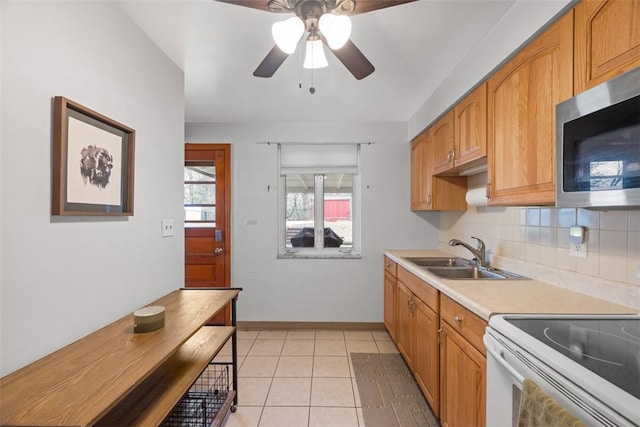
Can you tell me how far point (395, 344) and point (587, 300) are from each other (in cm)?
179

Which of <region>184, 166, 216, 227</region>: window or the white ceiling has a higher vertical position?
the white ceiling

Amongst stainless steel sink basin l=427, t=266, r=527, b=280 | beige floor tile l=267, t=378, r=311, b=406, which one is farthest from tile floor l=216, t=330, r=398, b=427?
stainless steel sink basin l=427, t=266, r=527, b=280

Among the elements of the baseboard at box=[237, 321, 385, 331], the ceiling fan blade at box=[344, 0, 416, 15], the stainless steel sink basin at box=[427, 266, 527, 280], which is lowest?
the baseboard at box=[237, 321, 385, 331]

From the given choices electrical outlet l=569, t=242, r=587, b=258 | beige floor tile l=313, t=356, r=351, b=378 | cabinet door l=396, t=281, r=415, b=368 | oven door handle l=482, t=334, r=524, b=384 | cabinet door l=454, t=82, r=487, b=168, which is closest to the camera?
oven door handle l=482, t=334, r=524, b=384

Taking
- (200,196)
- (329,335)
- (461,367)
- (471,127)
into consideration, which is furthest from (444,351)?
(200,196)

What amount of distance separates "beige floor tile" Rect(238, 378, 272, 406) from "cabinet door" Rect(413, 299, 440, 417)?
43.9 inches

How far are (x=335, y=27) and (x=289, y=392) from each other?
2.30 metres

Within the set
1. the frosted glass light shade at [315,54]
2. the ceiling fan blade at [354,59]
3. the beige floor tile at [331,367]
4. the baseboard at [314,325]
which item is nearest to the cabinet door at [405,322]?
the beige floor tile at [331,367]

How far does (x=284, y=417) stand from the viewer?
1875mm

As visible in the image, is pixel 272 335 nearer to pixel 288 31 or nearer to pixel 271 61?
pixel 271 61

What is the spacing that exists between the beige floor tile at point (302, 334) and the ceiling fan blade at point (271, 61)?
2550 millimetres

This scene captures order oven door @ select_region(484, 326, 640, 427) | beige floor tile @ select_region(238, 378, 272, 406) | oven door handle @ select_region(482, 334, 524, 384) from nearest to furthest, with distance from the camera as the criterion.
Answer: oven door @ select_region(484, 326, 640, 427)
oven door handle @ select_region(482, 334, 524, 384)
beige floor tile @ select_region(238, 378, 272, 406)

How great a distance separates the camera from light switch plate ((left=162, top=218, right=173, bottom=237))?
1.83m

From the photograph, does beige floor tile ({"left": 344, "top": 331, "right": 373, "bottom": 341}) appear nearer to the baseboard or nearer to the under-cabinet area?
the baseboard
